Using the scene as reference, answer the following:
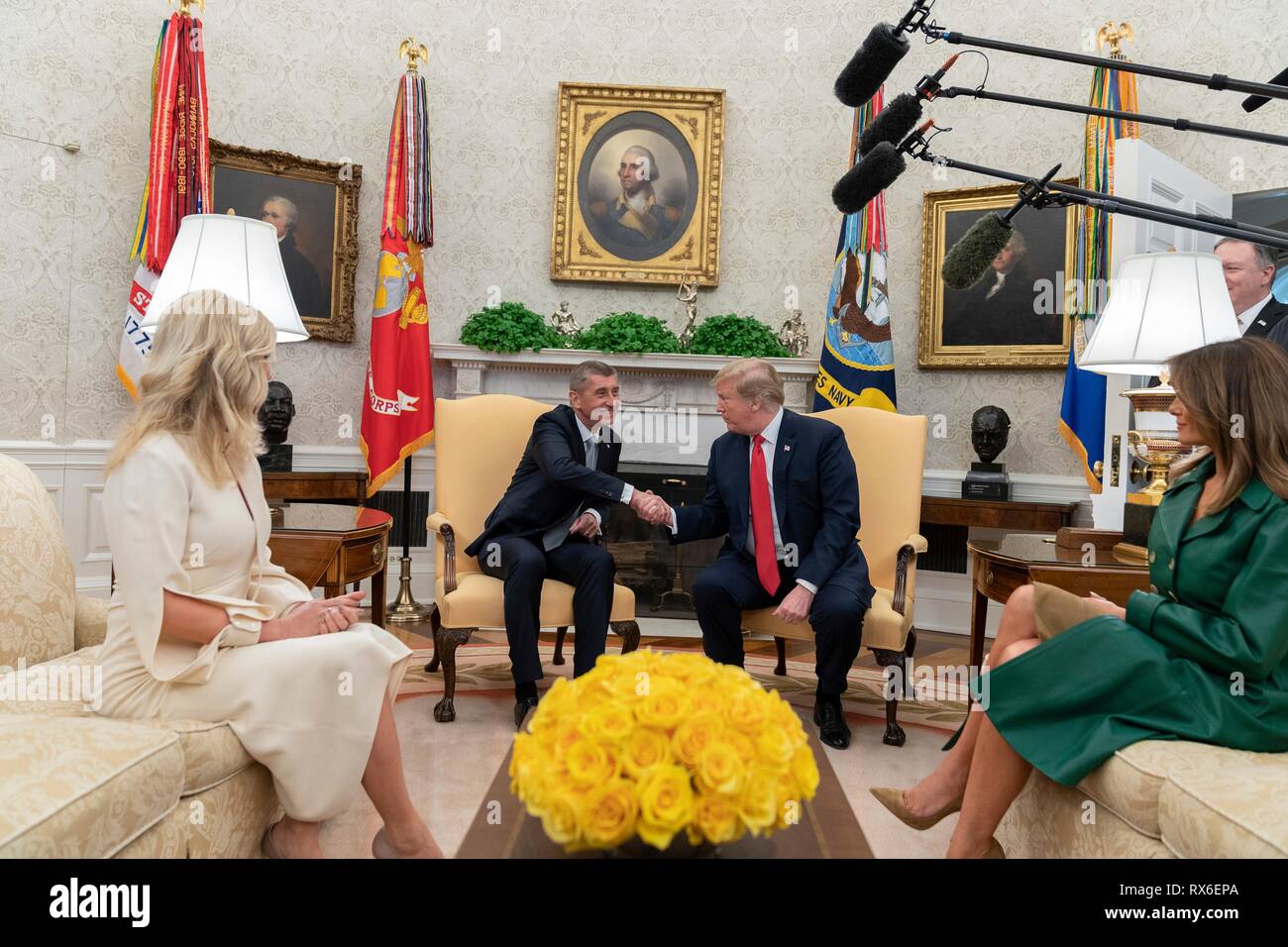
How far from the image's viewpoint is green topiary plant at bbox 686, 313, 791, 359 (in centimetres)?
562

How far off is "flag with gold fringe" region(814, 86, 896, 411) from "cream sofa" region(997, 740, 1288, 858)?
11.3 ft

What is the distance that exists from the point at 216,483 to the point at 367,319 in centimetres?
421

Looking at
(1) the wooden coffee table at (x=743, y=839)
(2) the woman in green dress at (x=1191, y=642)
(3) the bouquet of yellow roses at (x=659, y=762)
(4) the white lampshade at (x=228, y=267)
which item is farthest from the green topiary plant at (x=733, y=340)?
(3) the bouquet of yellow roses at (x=659, y=762)

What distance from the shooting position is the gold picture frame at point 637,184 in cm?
591

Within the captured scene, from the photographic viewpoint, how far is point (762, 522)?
11.6ft

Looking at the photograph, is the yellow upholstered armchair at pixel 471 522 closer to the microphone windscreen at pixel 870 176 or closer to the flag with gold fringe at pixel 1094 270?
the microphone windscreen at pixel 870 176

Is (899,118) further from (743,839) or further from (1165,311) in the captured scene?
(1165,311)

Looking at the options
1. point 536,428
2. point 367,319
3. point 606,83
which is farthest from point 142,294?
point 606,83

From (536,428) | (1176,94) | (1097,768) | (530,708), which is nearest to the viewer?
(1097,768)

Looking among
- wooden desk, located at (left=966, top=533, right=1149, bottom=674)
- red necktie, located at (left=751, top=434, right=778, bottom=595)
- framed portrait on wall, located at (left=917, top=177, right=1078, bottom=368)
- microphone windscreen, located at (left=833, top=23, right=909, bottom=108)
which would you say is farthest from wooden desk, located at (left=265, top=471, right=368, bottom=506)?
microphone windscreen, located at (left=833, top=23, right=909, bottom=108)

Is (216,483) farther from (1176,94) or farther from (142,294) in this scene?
(1176,94)

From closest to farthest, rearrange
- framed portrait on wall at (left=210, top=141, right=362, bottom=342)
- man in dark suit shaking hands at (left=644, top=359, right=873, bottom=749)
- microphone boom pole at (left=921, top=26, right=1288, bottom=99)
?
microphone boom pole at (left=921, top=26, right=1288, bottom=99) → man in dark suit shaking hands at (left=644, top=359, right=873, bottom=749) → framed portrait on wall at (left=210, top=141, right=362, bottom=342)

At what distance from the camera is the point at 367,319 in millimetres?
5918

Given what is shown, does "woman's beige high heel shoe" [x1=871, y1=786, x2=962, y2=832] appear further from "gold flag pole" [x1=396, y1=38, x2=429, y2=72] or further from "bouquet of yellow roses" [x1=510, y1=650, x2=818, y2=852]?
"gold flag pole" [x1=396, y1=38, x2=429, y2=72]
